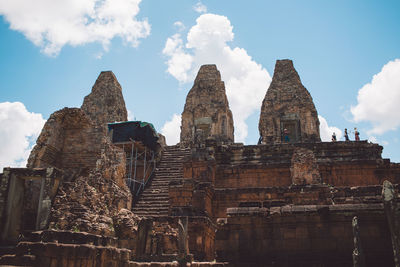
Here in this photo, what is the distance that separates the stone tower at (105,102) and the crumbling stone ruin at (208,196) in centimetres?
662

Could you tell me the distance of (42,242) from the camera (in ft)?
→ 19.8

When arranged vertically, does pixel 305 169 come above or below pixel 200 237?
above

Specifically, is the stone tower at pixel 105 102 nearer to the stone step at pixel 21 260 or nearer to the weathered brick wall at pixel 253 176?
the weathered brick wall at pixel 253 176

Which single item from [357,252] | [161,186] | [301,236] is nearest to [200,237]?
[301,236]

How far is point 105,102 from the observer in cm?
3025

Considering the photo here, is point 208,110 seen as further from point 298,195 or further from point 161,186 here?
point 298,195

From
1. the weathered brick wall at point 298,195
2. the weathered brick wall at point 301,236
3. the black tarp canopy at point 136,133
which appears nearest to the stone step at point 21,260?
the weathered brick wall at point 301,236

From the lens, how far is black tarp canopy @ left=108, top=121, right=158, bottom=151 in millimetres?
20156

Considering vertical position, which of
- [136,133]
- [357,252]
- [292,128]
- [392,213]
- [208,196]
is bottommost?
[357,252]

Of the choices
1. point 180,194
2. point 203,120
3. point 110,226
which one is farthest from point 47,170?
point 203,120

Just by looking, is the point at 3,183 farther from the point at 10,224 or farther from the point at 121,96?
the point at 121,96

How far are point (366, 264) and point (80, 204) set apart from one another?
28.0ft

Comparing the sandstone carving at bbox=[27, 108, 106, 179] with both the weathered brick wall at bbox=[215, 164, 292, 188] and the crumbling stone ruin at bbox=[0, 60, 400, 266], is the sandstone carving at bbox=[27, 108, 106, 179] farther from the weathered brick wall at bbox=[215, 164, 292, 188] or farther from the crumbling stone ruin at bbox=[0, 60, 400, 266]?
the weathered brick wall at bbox=[215, 164, 292, 188]

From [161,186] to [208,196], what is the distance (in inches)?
207
